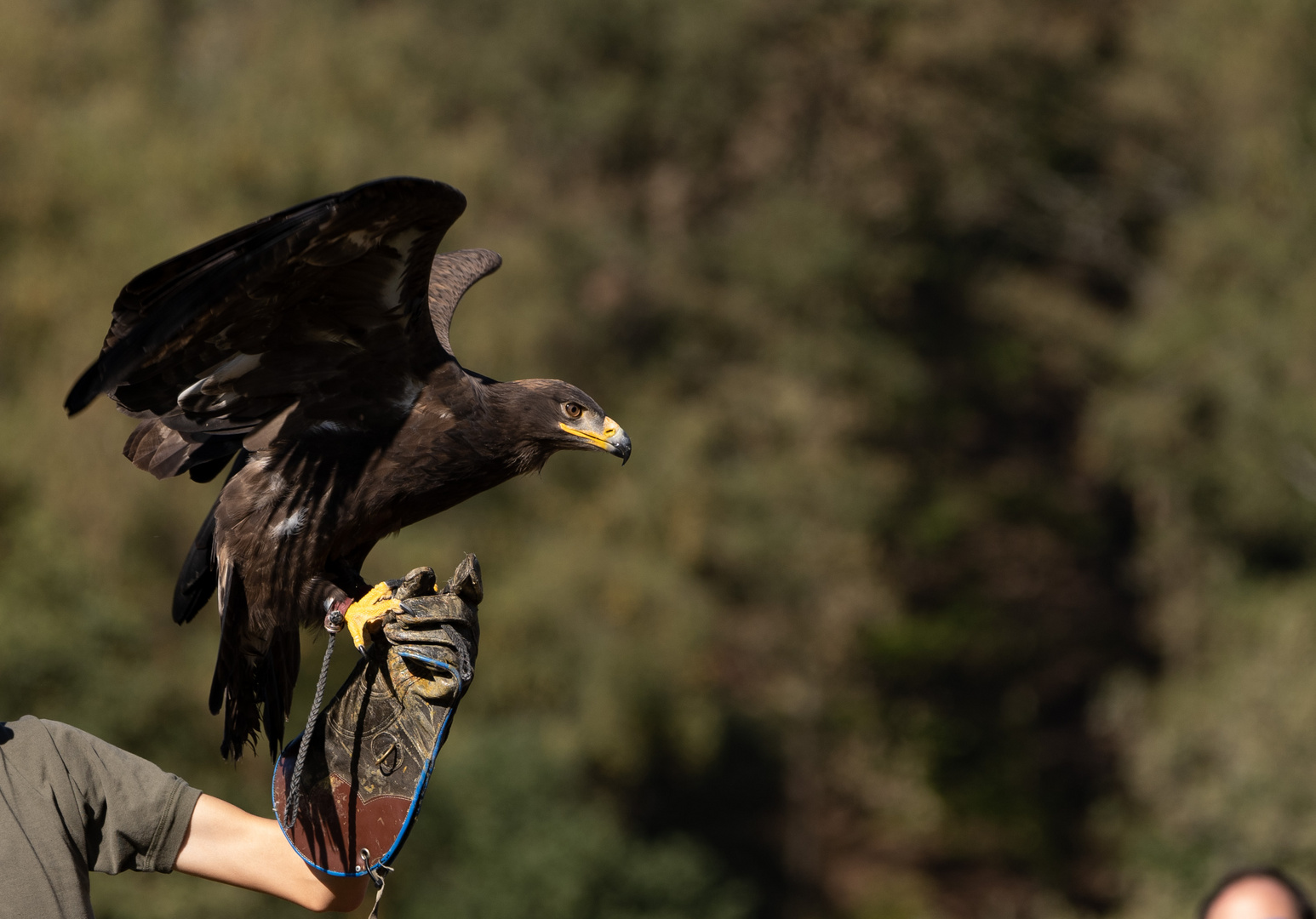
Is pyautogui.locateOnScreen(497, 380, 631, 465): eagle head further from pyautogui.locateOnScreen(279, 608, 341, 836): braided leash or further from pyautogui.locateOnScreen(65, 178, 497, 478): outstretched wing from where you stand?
pyautogui.locateOnScreen(279, 608, 341, 836): braided leash

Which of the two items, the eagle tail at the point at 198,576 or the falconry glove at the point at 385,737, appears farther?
the eagle tail at the point at 198,576

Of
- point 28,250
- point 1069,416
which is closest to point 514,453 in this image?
point 28,250

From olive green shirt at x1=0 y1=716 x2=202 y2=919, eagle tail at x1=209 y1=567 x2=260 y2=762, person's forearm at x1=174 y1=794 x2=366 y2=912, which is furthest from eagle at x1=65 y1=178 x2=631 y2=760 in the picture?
olive green shirt at x1=0 y1=716 x2=202 y2=919

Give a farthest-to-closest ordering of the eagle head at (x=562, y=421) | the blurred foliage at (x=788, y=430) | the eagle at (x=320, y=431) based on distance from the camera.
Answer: the blurred foliage at (x=788, y=430) < the eagle head at (x=562, y=421) < the eagle at (x=320, y=431)

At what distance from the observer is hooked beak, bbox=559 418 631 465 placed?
4.23 metres

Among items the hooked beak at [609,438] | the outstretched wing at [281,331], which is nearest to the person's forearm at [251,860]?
the outstretched wing at [281,331]

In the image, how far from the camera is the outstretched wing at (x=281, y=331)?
3.26 metres

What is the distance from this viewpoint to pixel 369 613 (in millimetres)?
3619

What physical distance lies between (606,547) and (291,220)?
17025mm

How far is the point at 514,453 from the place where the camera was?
4098 millimetres

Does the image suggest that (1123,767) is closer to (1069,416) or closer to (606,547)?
(1069,416)

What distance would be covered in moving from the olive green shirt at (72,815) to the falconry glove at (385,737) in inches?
11.0

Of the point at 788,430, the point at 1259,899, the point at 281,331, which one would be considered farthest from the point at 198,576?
the point at 788,430

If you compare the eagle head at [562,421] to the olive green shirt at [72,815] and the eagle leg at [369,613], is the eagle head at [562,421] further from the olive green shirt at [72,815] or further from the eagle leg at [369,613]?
the olive green shirt at [72,815]
